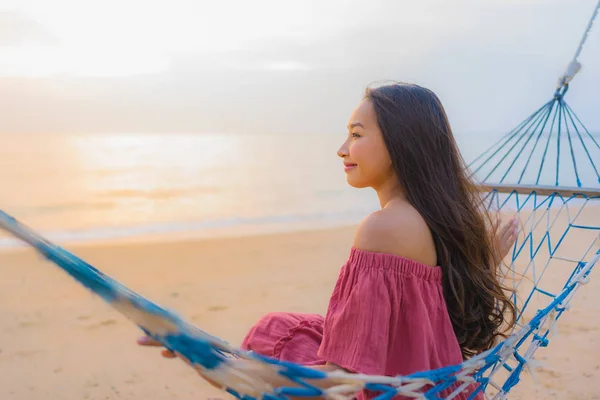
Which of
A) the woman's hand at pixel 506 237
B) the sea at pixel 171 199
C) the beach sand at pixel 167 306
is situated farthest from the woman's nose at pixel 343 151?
the sea at pixel 171 199

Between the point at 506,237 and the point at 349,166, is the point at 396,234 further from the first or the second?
the point at 506,237

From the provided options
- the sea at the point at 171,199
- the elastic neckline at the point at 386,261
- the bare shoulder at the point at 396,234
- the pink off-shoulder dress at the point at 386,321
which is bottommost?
the sea at the point at 171,199

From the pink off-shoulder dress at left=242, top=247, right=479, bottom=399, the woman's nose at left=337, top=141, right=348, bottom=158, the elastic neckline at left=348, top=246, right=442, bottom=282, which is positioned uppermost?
the woman's nose at left=337, top=141, right=348, bottom=158

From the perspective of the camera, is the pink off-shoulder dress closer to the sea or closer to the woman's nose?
the woman's nose

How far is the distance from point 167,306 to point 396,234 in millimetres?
508

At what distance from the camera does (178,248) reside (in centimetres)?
577

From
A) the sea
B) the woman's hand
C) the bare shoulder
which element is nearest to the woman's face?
the bare shoulder

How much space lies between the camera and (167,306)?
1.25 meters

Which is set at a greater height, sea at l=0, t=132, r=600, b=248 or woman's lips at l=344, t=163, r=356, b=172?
woman's lips at l=344, t=163, r=356, b=172

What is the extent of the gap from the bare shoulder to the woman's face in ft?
0.36

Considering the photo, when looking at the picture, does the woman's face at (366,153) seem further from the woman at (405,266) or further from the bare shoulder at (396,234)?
the bare shoulder at (396,234)

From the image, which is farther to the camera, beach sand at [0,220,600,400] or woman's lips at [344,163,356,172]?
beach sand at [0,220,600,400]

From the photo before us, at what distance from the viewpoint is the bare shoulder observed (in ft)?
3.86

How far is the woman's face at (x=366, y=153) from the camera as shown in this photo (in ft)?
4.32
